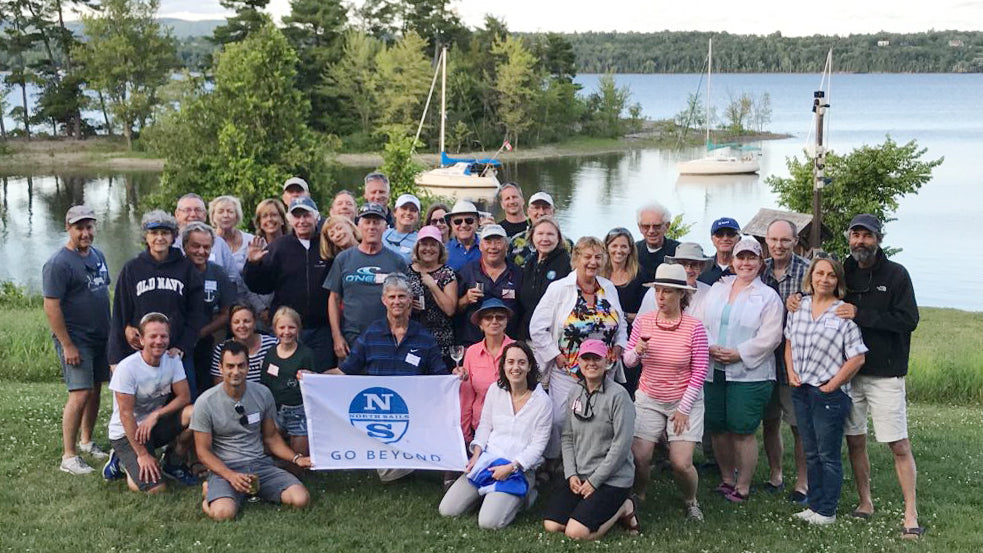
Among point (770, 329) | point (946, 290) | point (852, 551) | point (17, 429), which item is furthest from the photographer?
point (946, 290)

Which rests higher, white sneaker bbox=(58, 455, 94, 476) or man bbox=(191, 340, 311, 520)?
man bbox=(191, 340, 311, 520)

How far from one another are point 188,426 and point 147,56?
70.1 metres

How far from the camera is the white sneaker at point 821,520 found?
730 centimetres

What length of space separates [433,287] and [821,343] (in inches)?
121

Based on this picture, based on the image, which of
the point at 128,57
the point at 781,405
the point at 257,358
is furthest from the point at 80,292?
the point at 128,57

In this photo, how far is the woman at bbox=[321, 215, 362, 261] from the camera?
8320mm

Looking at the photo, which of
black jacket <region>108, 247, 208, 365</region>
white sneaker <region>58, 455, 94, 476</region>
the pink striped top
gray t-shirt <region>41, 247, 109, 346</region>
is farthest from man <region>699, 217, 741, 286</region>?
white sneaker <region>58, 455, 94, 476</region>

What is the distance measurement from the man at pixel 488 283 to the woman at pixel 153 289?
2253mm

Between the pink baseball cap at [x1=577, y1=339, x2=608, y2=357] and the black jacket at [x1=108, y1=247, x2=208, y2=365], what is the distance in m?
3.28

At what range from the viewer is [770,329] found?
7.43 m

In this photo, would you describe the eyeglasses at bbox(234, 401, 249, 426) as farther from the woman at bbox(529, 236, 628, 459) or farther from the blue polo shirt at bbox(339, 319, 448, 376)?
the woman at bbox(529, 236, 628, 459)

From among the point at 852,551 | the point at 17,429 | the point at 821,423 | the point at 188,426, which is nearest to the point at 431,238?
the point at 188,426

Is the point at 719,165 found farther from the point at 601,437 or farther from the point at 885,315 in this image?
the point at 601,437

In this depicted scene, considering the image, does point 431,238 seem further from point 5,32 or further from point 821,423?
point 5,32
